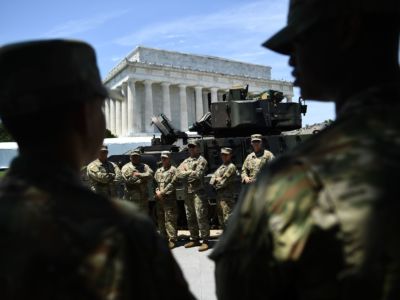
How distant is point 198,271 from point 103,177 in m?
3.67

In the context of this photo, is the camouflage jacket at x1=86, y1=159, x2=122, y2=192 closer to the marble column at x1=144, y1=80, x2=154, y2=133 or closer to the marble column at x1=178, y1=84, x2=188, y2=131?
the marble column at x1=144, y1=80, x2=154, y2=133

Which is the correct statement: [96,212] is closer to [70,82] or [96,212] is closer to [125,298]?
[125,298]

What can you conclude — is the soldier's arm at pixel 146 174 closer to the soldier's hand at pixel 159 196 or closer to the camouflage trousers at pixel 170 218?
the soldier's hand at pixel 159 196

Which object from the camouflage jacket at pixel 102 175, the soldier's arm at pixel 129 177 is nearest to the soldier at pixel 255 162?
the soldier's arm at pixel 129 177

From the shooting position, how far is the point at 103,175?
9.98 m

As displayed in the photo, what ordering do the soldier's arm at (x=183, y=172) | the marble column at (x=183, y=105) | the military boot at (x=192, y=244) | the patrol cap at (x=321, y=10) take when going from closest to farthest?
the patrol cap at (x=321, y=10) < the military boot at (x=192, y=244) < the soldier's arm at (x=183, y=172) < the marble column at (x=183, y=105)

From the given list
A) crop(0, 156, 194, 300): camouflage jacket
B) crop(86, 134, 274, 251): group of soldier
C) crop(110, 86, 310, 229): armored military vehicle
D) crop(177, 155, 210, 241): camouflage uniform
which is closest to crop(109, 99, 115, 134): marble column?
crop(110, 86, 310, 229): armored military vehicle

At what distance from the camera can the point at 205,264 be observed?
25.3 ft

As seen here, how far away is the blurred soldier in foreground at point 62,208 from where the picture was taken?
4.63 ft

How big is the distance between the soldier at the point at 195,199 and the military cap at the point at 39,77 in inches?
320

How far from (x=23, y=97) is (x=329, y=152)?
984 millimetres

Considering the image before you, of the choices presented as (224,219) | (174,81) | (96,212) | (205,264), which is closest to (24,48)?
(96,212)

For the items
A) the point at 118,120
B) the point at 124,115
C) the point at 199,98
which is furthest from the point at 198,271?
the point at 199,98

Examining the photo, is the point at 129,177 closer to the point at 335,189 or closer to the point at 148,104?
the point at 335,189
